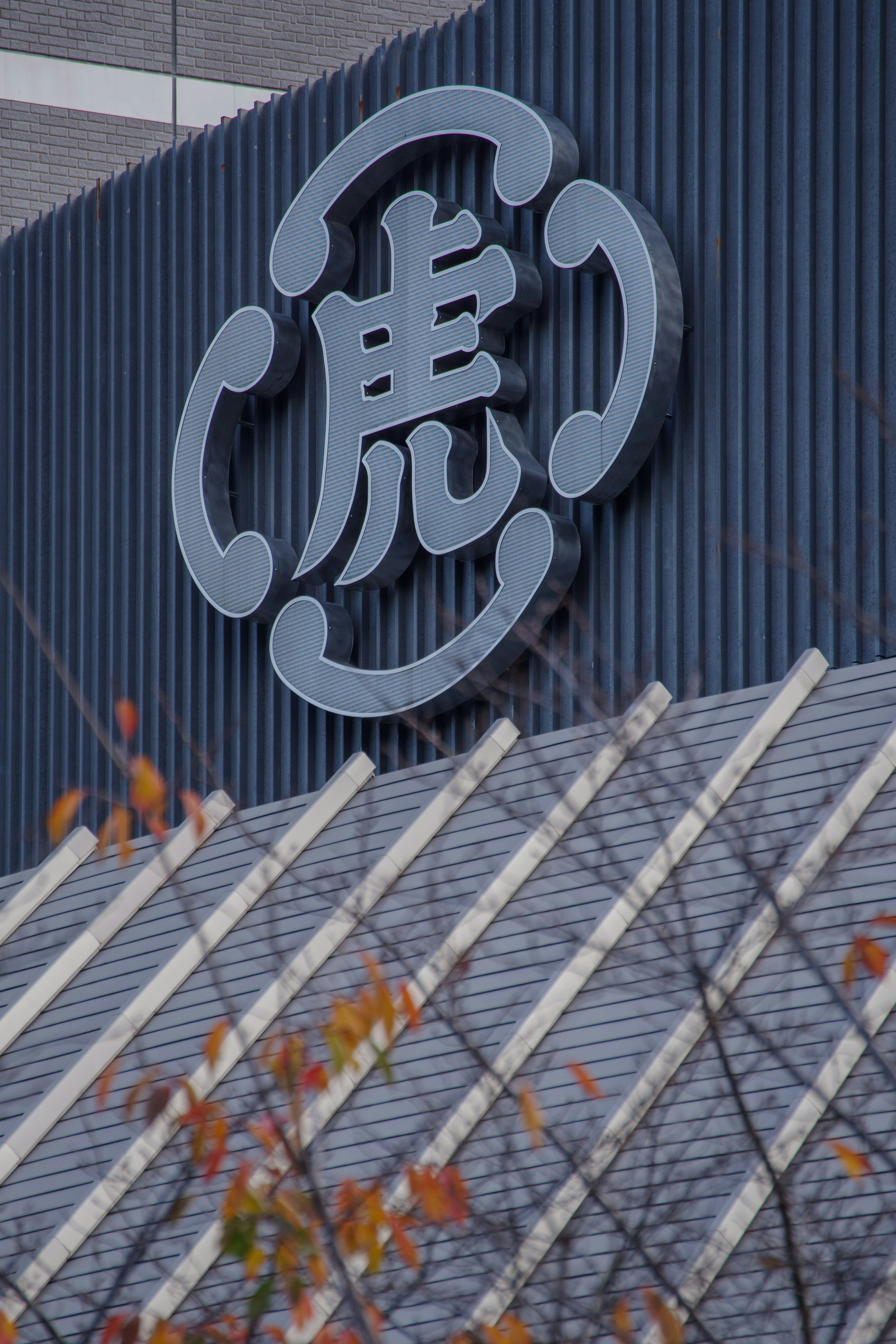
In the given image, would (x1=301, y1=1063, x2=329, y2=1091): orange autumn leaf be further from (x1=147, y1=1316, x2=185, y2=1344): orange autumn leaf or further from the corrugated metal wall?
the corrugated metal wall

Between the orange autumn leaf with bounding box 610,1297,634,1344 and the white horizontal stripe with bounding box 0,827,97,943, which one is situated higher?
the orange autumn leaf with bounding box 610,1297,634,1344

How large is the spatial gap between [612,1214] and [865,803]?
458 centimetres

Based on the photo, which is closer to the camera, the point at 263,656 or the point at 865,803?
the point at 865,803

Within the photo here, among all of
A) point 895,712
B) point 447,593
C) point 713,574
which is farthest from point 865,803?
point 447,593

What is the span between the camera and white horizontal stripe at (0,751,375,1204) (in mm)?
10039

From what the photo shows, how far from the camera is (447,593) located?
12.3 metres

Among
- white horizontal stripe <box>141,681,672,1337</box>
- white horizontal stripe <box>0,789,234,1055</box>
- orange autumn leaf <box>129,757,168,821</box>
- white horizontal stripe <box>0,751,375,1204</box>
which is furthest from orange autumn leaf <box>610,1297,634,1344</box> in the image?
white horizontal stripe <box>0,789,234,1055</box>

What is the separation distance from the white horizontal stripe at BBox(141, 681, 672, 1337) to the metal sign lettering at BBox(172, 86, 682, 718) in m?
1.43

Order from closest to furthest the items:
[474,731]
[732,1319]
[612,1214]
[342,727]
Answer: [612,1214] < [732,1319] < [474,731] < [342,727]

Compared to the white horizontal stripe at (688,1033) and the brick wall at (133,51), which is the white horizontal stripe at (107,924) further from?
the brick wall at (133,51)

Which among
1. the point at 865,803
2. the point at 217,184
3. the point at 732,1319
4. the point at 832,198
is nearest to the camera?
the point at 732,1319

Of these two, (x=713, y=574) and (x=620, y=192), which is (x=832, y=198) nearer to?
(x=620, y=192)

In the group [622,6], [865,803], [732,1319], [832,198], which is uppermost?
[622,6]

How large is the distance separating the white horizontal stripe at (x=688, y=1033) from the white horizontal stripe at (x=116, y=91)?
45.5 ft
